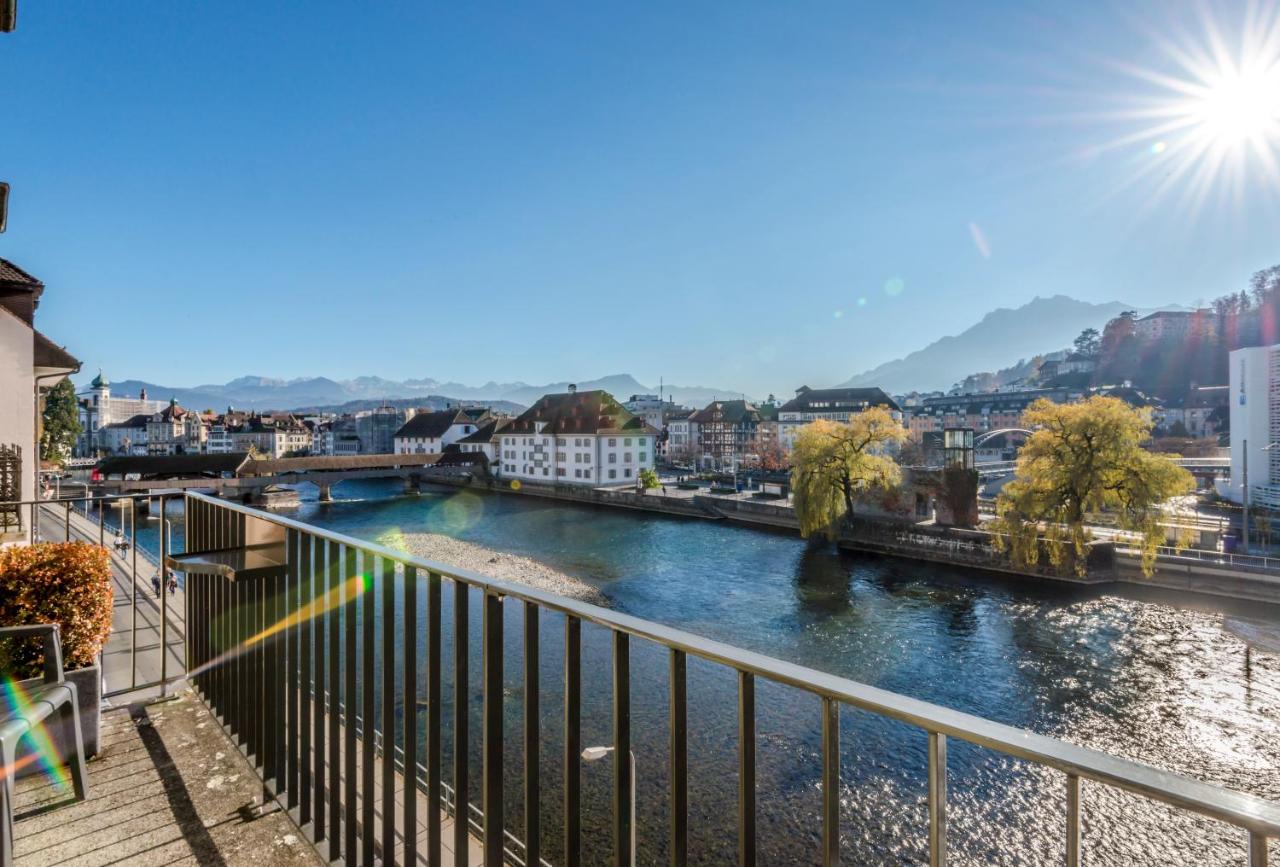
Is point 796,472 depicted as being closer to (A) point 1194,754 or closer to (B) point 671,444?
(A) point 1194,754

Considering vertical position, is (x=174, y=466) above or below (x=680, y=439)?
below

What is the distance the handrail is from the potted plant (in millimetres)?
2605

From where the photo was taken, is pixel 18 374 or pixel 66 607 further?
pixel 18 374

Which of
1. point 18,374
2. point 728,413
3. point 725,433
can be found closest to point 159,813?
point 18,374

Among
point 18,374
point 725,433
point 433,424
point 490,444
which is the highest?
point 18,374

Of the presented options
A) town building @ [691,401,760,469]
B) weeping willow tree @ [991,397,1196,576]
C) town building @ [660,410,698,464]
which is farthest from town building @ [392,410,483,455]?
weeping willow tree @ [991,397,1196,576]

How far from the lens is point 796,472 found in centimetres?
2814

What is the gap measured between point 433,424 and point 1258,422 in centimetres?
7055

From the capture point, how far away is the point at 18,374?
34.5 feet

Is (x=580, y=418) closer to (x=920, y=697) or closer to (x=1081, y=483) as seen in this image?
(x=1081, y=483)

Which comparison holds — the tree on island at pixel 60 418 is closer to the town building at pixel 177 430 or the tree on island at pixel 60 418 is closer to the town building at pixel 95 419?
the town building at pixel 177 430

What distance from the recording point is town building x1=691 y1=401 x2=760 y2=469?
70.9m

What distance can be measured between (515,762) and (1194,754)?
11.2m

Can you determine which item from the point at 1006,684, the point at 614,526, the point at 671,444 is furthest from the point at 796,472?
the point at 671,444
